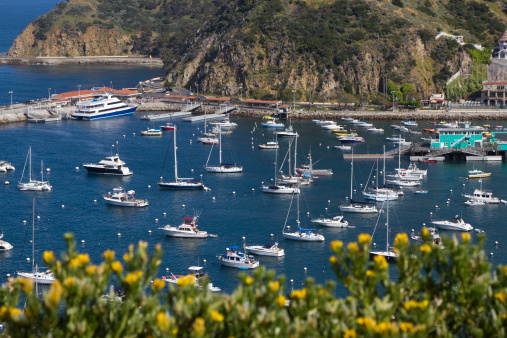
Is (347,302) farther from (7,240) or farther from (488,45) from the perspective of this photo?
(488,45)

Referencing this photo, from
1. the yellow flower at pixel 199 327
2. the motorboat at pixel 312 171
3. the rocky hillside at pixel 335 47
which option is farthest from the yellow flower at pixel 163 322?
the rocky hillside at pixel 335 47

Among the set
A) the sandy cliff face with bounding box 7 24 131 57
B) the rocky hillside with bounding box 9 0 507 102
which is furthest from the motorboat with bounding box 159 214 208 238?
the sandy cliff face with bounding box 7 24 131 57

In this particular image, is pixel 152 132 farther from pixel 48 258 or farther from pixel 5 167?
pixel 48 258

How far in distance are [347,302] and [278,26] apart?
91108mm

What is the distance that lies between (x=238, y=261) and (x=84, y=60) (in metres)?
118

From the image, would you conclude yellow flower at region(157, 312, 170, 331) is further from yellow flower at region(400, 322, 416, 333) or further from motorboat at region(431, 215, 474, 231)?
motorboat at region(431, 215, 474, 231)

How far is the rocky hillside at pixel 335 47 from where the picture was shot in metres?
101

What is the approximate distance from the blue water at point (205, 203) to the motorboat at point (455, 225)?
0.59 m

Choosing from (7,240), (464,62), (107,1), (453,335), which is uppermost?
(107,1)

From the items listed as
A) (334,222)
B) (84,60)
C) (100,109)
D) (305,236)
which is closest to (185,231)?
(305,236)

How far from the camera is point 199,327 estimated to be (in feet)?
50.3

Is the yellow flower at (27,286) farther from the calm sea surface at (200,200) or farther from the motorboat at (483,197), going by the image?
the motorboat at (483,197)

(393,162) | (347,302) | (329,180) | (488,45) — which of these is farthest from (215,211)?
(488,45)

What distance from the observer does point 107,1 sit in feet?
574
